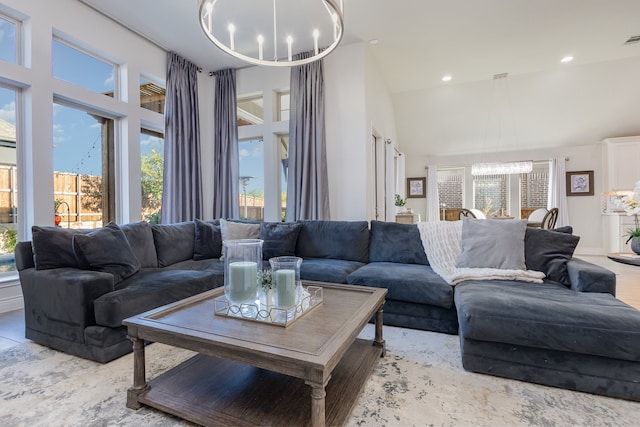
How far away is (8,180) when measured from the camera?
9.73 ft

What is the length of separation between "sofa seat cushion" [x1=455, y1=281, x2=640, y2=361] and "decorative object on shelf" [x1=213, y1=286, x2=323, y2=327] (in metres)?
0.92

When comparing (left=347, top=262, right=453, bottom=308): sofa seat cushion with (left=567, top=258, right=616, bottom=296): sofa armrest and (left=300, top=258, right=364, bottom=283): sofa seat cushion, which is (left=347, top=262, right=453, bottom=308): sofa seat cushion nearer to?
(left=300, top=258, right=364, bottom=283): sofa seat cushion

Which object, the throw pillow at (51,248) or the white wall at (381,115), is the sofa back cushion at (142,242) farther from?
the white wall at (381,115)

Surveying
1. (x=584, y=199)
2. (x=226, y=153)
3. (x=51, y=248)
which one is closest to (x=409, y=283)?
(x=51, y=248)

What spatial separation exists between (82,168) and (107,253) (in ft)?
6.13

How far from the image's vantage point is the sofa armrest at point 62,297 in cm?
193

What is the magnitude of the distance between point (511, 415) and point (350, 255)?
198 cm

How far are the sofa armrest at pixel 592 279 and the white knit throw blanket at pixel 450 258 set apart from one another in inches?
8.3

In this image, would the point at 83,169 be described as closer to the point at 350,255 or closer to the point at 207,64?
the point at 207,64

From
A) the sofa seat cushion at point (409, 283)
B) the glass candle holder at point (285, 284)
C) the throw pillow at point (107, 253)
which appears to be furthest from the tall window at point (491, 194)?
the throw pillow at point (107, 253)

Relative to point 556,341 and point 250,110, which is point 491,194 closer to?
point 250,110

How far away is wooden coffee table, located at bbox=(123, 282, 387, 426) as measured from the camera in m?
1.14

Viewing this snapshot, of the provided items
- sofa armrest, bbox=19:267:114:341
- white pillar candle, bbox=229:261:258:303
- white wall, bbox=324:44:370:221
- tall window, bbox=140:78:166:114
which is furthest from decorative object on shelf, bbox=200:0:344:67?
sofa armrest, bbox=19:267:114:341

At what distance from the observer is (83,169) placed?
3539 mm
